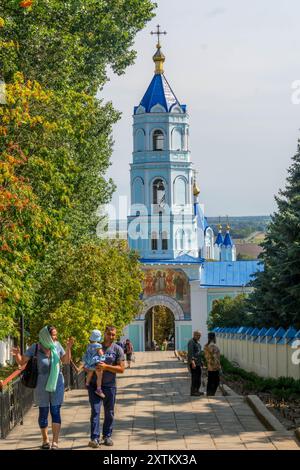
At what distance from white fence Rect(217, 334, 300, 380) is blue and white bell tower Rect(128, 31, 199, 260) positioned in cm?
4018

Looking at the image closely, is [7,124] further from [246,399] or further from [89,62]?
[89,62]

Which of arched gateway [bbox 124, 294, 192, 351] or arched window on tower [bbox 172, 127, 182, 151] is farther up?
arched window on tower [bbox 172, 127, 182, 151]

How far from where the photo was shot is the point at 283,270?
86.0 ft

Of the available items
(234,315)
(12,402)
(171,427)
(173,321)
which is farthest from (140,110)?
(171,427)

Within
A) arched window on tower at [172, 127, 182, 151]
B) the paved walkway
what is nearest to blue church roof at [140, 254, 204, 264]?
arched window on tower at [172, 127, 182, 151]

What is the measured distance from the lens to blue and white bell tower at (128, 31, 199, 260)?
271 ft

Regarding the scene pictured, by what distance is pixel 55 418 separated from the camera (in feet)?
42.6

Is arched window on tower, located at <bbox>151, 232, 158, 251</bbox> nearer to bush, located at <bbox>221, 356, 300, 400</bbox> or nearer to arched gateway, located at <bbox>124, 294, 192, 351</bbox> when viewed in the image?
arched gateway, located at <bbox>124, 294, 192, 351</bbox>

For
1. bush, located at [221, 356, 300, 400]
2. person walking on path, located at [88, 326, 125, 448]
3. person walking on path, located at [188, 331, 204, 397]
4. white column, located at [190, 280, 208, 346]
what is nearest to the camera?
person walking on path, located at [88, 326, 125, 448]

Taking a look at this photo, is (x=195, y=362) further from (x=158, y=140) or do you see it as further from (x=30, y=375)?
(x=158, y=140)

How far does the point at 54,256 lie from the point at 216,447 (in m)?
17.6

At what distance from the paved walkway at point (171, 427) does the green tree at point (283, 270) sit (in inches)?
264

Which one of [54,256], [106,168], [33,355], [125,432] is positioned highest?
[106,168]
